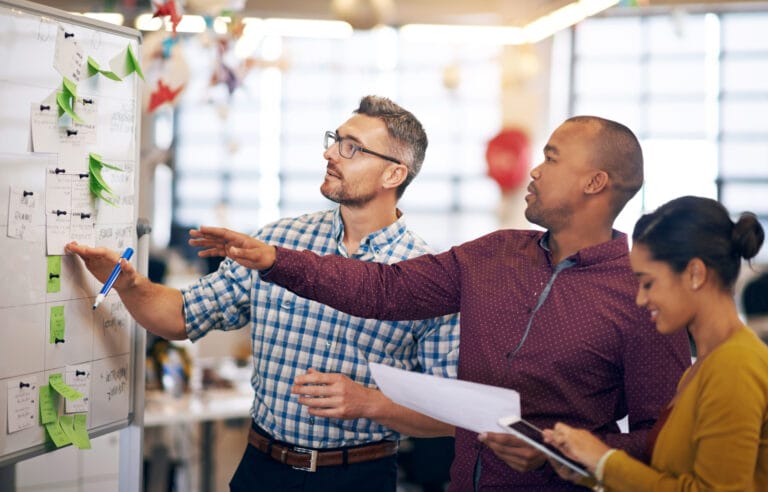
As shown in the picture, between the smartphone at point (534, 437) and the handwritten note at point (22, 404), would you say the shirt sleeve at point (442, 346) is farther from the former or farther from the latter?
the handwritten note at point (22, 404)

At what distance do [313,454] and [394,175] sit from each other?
0.76 meters

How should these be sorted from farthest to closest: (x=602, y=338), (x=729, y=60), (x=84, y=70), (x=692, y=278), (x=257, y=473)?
(x=729, y=60), (x=257, y=473), (x=84, y=70), (x=602, y=338), (x=692, y=278)

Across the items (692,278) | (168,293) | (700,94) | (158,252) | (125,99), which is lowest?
(158,252)

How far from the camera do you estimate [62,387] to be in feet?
6.69

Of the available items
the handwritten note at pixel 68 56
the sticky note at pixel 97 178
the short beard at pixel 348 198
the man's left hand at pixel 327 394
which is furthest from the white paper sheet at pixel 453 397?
the handwritten note at pixel 68 56

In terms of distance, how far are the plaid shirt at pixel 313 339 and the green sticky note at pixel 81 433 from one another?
335mm

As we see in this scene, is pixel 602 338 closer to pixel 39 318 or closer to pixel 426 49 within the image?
Answer: pixel 39 318

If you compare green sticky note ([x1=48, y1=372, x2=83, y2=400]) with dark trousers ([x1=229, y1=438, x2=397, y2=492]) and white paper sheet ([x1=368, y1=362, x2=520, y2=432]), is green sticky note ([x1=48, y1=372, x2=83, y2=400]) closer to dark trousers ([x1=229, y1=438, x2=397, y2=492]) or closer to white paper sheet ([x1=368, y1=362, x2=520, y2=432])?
dark trousers ([x1=229, y1=438, x2=397, y2=492])

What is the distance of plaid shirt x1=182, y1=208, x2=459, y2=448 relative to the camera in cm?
218

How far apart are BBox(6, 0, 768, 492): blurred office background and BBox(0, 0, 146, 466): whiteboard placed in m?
5.59

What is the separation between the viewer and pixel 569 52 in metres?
9.66

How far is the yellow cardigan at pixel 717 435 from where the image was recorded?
1.40 metres

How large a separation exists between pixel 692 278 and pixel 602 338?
1.15 ft

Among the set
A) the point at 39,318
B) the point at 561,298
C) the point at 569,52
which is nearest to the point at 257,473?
the point at 39,318
